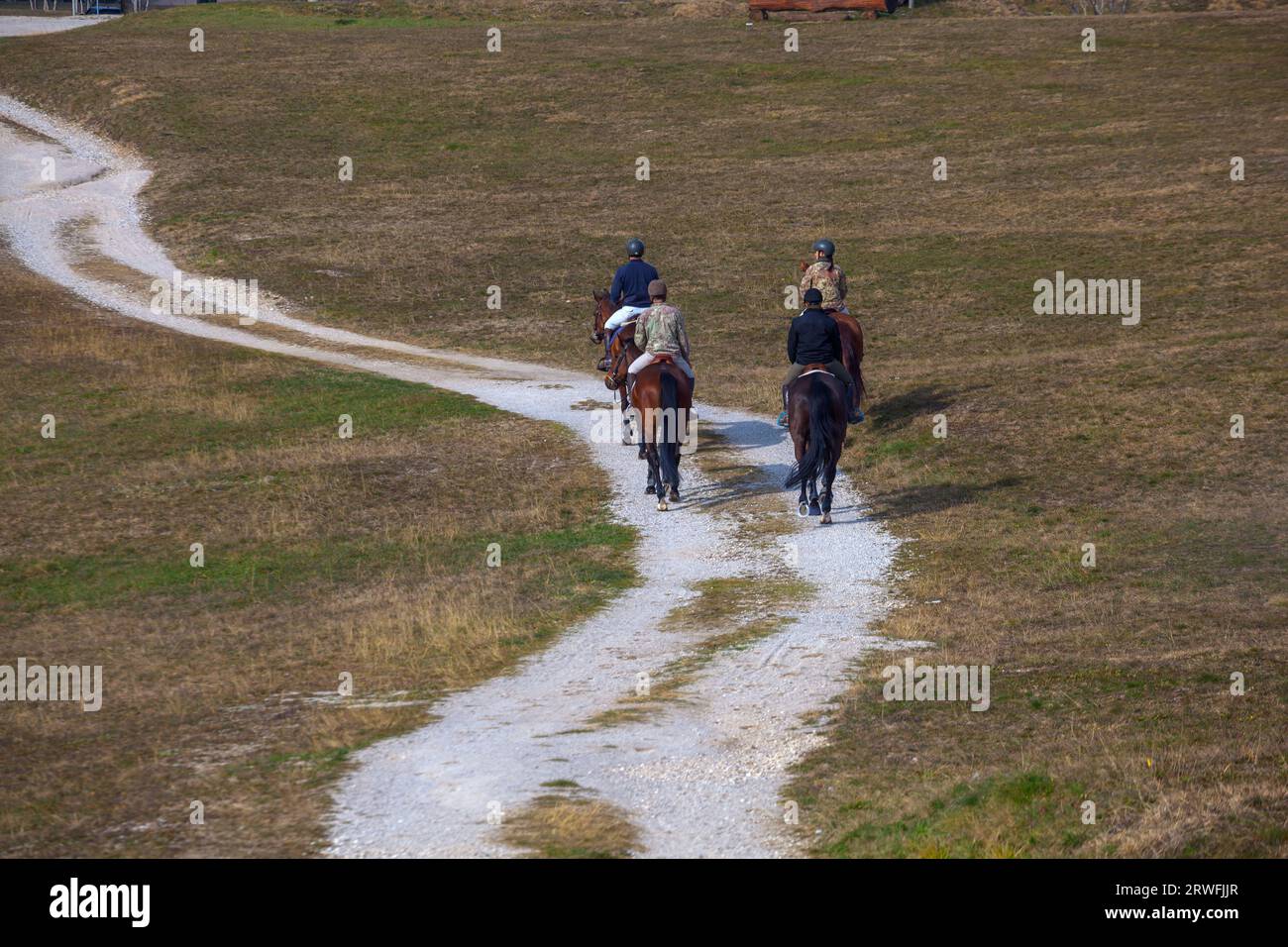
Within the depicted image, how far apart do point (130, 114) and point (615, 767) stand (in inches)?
2324

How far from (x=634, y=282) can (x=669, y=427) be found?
4.34m

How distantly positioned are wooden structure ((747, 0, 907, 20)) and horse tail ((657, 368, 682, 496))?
60020 mm

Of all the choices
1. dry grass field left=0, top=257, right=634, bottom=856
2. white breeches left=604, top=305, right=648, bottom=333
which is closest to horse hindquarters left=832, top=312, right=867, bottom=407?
white breeches left=604, top=305, right=648, bottom=333

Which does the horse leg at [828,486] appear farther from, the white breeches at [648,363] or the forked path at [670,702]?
the white breeches at [648,363]

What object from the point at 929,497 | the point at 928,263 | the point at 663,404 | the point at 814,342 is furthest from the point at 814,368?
the point at 928,263

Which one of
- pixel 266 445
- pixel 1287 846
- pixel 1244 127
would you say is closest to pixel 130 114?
pixel 266 445

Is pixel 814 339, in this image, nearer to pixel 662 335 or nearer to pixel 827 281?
pixel 662 335

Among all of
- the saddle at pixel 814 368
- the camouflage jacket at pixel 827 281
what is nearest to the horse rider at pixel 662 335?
the saddle at pixel 814 368

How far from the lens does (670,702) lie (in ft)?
47.8

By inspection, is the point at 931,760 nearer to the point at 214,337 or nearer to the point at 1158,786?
the point at 1158,786

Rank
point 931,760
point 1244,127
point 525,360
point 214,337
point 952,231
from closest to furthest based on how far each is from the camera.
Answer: point 931,760, point 525,360, point 214,337, point 952,231, point 1244,127

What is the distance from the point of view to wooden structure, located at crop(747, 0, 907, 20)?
77.2 m

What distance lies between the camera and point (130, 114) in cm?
6438

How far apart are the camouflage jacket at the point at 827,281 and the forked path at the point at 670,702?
281cm
